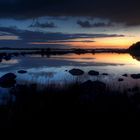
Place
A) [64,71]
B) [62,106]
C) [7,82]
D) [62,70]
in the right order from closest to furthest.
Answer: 1. [62,106]
2. [7,82]
3. [64,71]
4. [62,70]

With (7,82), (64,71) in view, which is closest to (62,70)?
(64,71)

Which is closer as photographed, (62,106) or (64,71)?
(62,106)

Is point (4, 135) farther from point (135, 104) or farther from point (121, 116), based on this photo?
point (135, 104)

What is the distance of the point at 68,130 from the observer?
10.2 m

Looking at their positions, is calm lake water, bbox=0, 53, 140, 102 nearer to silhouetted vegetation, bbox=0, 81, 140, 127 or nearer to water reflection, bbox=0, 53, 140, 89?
water reflection, bbox=0, 53, 140, 89

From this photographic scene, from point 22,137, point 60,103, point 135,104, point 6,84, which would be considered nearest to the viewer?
point 22,137

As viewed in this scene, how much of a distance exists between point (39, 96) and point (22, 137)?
4825 millimetres

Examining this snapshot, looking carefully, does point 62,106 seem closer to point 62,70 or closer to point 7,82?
point 7,82

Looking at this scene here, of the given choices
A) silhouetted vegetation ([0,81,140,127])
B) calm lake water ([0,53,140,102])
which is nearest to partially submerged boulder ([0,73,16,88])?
calm lake water ([0,53,140,102])

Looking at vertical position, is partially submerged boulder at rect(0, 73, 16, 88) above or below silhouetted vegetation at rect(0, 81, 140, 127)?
below

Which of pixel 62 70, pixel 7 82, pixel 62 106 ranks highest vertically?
pixel 62 106

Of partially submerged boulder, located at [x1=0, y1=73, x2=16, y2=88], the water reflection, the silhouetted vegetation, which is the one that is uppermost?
the silhouetted vegetation

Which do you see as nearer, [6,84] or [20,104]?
[20,104]

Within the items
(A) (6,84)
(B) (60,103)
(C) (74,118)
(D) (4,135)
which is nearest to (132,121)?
(C) (74,118)
